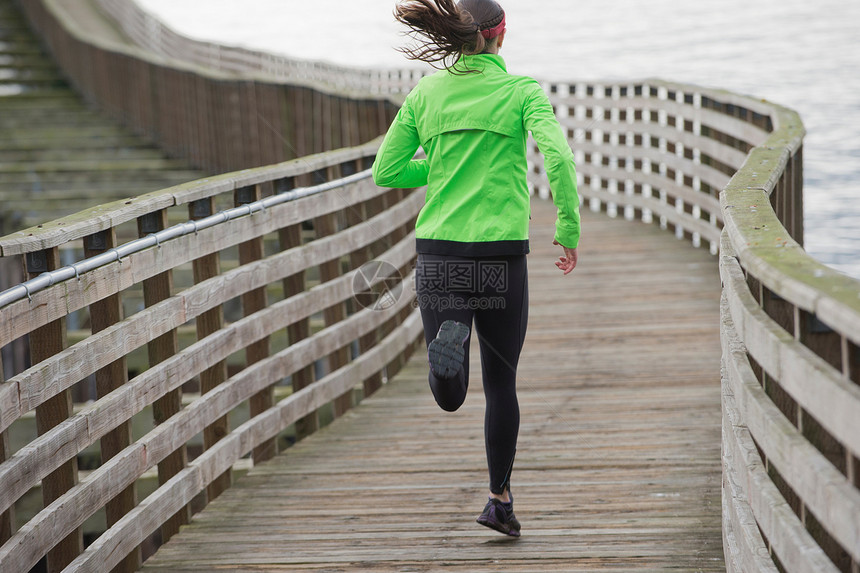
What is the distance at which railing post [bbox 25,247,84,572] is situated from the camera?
3.42m

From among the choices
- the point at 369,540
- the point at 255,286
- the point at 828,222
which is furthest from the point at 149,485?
the point at 828,222

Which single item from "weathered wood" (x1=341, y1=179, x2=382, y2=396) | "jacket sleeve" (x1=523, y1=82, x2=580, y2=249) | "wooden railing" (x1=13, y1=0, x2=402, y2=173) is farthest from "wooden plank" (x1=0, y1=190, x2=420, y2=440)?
"wooden railing" (x1=13, y1=0, x2=402, y2=173)

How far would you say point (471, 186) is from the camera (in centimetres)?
375

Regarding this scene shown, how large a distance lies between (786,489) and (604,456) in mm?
2152

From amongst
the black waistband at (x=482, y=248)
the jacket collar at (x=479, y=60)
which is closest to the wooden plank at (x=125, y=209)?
the black waistband at (x=482, y=248)

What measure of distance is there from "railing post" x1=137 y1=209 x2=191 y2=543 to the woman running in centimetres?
101

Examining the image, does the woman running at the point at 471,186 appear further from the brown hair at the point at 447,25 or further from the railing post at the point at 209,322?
the railing post at the point at 209,322

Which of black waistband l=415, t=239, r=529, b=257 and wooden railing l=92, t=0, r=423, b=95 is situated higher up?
wooden railing l=92, t=0, r=423, b=95

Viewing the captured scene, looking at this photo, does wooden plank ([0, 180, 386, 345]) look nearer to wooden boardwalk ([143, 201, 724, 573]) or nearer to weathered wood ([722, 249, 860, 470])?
wooden boardwalk ([143, 201, 724, 573])

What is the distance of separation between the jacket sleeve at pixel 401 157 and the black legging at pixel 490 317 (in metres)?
0.31

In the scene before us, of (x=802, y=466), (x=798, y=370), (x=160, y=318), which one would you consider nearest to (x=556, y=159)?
(x=798, y=370)

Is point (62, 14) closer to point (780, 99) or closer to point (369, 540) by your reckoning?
point (369, 540)

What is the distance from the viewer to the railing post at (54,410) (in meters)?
3.42

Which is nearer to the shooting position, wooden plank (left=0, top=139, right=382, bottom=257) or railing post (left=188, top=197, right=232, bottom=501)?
wooden plank (left=0, top=139, right=382, bottom=257)
